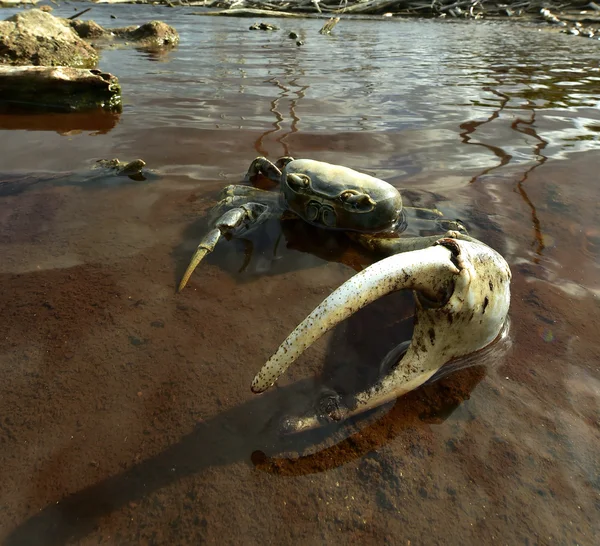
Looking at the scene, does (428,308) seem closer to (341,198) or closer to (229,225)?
(341,198)

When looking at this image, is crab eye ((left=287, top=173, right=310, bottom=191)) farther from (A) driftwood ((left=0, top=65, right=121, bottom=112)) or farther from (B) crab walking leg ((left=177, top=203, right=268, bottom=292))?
(A) driftwood ((left=0, top=65, right=121, bottom=112))

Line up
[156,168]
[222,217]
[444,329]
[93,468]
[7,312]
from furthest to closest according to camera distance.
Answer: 1. [156,168]
2. [222,217]
3. [7,312]
4. [444,329]
5. [93,468]

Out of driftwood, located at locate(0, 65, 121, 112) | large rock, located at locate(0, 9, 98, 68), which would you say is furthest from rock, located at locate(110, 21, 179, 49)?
driftwood, located at locate(0, 65, 121, 112)

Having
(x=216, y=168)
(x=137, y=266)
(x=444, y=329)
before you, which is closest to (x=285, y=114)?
(x=216, y=168)

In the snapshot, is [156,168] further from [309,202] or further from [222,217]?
[309,202]

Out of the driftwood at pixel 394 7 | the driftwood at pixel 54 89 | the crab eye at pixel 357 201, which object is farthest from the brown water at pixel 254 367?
the driftwood at pixel 394 7

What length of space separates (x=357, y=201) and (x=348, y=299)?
1.53 m

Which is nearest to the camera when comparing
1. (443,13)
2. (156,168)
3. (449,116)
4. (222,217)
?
(222,217)

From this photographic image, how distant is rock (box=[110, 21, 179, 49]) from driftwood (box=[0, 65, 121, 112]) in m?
6.47

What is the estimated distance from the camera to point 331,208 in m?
2.91

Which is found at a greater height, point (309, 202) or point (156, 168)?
point (309, 202)

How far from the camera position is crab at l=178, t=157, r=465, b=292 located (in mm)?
2844

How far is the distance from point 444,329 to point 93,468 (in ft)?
4.65

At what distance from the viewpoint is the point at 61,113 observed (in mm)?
5461
